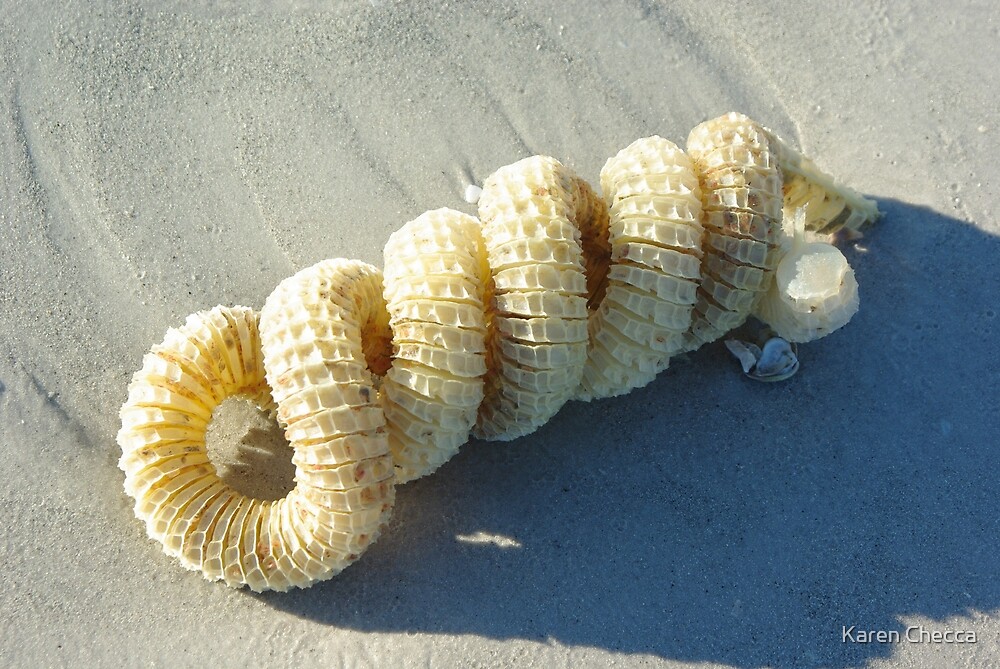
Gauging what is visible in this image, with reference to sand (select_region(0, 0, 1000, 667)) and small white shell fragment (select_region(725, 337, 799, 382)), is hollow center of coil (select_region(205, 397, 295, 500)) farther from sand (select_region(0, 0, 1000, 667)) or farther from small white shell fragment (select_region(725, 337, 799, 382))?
small white shell fragment (select_region(725, 337, 799, 382))

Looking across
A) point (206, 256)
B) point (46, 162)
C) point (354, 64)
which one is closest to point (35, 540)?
point (206, 256)

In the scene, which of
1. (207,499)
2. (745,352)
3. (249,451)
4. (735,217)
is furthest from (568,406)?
(207,499)

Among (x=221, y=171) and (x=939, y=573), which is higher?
(x=221, y=171)

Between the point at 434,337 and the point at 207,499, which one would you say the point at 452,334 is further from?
the point at 207,499

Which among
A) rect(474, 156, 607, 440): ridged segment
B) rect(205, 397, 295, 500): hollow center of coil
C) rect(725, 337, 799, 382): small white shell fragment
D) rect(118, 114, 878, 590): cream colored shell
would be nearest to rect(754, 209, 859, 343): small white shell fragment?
rect(118, 114, 878, 590): cream colored shell

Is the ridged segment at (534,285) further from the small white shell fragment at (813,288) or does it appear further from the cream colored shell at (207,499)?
the small white shell fragment at (813,288)

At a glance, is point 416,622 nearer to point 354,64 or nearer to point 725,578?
point 725,578
